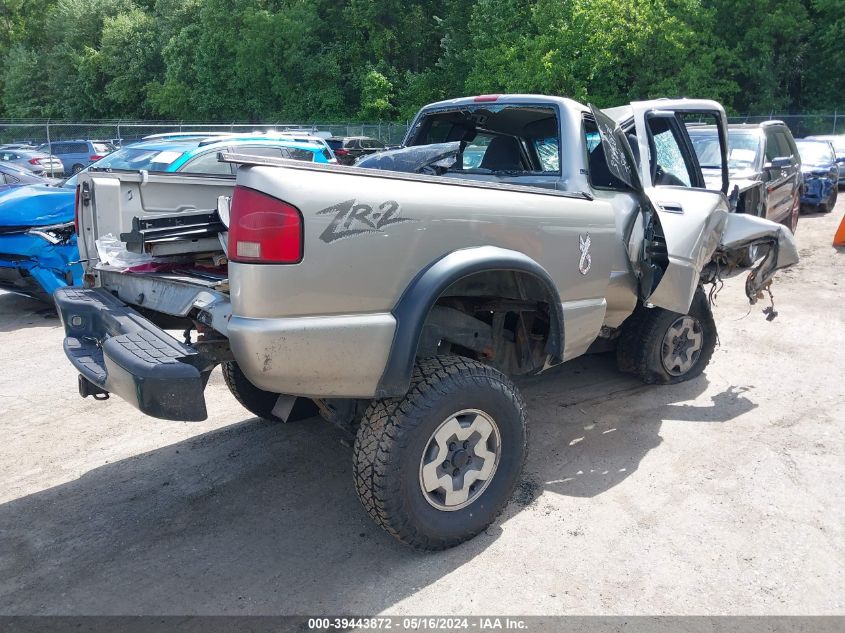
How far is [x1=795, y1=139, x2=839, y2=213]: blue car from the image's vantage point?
1468 centimetres

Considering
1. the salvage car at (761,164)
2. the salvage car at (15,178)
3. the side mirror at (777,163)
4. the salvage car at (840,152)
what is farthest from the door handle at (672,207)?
the salvage car at (840,152)

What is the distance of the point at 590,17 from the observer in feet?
89.0

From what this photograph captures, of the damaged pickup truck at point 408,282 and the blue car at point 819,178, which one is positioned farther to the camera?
the blue car at point 819,178

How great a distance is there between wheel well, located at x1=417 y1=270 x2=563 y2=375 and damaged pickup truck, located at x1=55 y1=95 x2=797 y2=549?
0.04 ft

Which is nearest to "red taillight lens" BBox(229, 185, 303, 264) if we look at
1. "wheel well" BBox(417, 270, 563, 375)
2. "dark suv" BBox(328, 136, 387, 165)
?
"wheel well" BBox(417, 270, 563, 375)

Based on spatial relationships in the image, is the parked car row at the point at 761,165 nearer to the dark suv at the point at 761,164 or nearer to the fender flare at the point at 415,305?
the dark suv at the point at 761,164

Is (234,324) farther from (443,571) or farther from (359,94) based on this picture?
(359,94)

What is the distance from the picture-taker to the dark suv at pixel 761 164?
8.49m

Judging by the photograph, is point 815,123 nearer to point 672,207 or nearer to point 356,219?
point 672,207

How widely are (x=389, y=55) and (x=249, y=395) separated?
37793mm

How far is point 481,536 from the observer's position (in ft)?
11.8

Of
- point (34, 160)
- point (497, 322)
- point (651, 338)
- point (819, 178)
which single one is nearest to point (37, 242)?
point (497, 322)

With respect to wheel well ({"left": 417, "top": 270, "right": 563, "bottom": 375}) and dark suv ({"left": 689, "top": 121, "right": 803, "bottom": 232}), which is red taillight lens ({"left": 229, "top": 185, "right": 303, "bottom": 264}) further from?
dark suv ({"left": 689, "top": 121, "right": 803, "bottom": 232})

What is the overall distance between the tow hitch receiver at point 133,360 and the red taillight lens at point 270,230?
537 millimetres
